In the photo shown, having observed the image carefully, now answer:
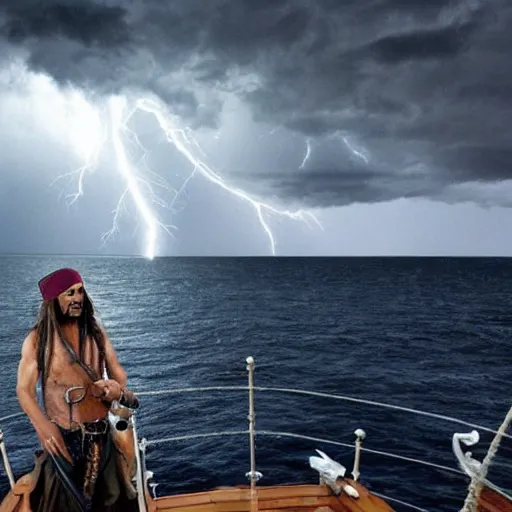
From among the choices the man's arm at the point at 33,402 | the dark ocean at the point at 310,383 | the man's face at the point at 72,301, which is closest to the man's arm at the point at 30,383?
the man's arm at the point at 33,402

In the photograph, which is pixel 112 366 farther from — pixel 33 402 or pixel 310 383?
pixel 310 383

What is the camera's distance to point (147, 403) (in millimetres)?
21516

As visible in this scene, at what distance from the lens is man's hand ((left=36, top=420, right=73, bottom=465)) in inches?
122

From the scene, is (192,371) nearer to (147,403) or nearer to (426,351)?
(147,403)

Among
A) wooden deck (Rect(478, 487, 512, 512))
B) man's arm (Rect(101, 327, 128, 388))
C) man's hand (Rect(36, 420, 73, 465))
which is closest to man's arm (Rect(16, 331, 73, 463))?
man's hand (Rect(36, 420, 73, 465))

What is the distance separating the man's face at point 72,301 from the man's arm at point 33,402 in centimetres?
26

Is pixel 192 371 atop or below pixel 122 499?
below

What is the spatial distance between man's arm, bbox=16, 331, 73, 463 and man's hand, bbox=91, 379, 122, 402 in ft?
1.23

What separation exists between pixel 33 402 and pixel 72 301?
0.71 metres

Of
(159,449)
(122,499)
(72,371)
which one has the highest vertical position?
(72,371)

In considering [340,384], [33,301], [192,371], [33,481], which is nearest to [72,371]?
[33,481]

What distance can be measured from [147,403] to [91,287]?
3174 inches

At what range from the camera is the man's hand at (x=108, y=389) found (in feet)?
10.3

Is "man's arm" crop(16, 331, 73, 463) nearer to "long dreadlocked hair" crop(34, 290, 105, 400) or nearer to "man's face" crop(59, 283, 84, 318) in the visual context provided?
"long dreadlocked hair" crop(34, 290, 105, 400)
